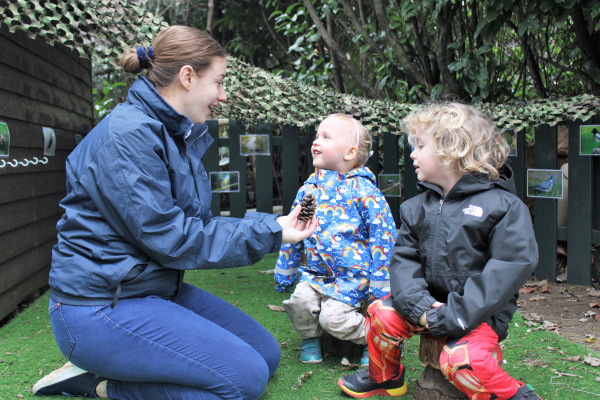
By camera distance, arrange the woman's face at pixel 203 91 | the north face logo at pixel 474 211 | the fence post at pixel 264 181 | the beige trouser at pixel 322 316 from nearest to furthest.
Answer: the north face logo at pixel 474 211 < the woman's face at pixel 203 91 < the beige trouser at pixel 322 316 < the fence post at pixel 264 181

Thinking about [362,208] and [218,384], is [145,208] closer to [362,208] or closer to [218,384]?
[218,384]

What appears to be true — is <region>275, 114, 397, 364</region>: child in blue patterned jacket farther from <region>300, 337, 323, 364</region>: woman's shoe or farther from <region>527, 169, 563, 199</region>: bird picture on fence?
<region>527, 169, 563, 199</region>: bird picture on fence

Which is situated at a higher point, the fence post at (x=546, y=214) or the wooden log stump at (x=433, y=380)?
the fence post at (x=546, y=214)

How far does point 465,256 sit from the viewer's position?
7.38 ft

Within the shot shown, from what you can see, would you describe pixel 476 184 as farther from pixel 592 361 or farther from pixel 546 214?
pixel 546 214

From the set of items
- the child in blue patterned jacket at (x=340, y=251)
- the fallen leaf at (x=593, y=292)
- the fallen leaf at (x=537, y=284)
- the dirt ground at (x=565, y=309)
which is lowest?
the dirt ground at (x=565, y=309)

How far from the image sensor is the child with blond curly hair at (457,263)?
211 centimetres

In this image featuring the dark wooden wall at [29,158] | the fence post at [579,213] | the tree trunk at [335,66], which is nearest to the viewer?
the dark wooden wall at [29,158]

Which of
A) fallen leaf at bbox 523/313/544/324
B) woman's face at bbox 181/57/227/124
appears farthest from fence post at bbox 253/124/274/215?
woman's face at bbox 181/57/227/124

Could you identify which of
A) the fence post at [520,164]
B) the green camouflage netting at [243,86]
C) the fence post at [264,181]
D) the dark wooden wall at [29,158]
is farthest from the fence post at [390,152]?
the dark wooden wall at [29,158]

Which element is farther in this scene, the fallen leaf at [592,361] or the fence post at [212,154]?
the fence post at [212,154]

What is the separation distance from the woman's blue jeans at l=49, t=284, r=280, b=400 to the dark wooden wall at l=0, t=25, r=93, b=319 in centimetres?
190

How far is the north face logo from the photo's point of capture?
7.37 ft

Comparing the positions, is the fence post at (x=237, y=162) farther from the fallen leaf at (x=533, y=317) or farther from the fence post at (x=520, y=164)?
the fallen leaf at (x=533, y=317)
